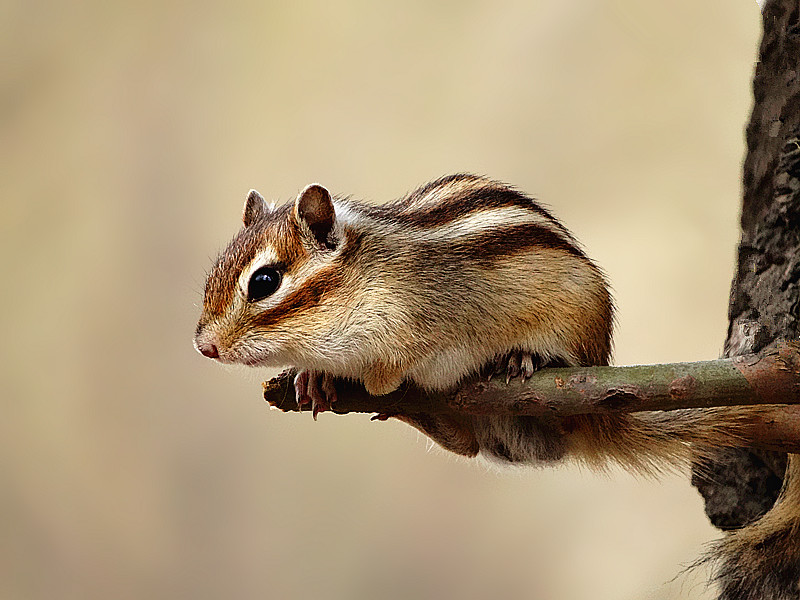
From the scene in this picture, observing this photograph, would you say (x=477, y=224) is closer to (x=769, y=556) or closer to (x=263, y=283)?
(x=263, y=283)

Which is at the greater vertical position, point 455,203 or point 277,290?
point 455,203

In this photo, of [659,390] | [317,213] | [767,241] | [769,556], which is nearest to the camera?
[659,390]

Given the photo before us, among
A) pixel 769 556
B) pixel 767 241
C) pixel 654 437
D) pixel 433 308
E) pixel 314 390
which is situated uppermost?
pixel 767 241

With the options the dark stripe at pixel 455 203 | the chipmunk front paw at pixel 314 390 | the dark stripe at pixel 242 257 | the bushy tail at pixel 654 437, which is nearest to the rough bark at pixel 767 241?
the bushy tail at pixel 654 437

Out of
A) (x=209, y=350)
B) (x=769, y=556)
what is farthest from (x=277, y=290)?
(x=769, y=556)

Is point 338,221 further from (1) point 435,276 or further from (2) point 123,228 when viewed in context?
(2) point 123,228

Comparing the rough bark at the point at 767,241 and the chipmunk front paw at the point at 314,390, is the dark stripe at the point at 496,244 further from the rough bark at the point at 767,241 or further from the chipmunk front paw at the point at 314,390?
the rough bark at the point at 767,241

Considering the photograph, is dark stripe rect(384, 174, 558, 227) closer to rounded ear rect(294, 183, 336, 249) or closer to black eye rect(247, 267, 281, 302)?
rounded ear rect(294, 183, 336, 249)
